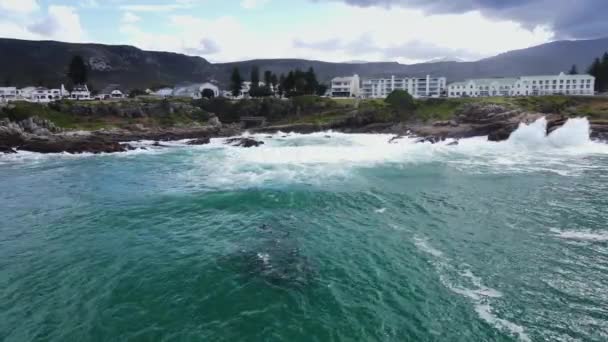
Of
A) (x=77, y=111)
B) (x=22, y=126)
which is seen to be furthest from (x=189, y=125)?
(x=22, y=126)

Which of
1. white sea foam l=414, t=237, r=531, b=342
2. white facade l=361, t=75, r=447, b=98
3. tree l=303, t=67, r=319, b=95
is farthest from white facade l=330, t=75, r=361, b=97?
white sea foam l=414, t=237, r=531, b=342

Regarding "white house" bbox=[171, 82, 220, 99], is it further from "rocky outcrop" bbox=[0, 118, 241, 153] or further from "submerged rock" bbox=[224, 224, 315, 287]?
"submerged rock" bbox=[224, 224, 315, 287]

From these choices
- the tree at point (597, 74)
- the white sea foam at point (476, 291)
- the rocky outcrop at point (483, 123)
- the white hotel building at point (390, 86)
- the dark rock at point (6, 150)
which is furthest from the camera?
the white hotel building at point (390, 86)

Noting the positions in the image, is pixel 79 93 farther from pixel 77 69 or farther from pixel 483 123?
pixel 483 123

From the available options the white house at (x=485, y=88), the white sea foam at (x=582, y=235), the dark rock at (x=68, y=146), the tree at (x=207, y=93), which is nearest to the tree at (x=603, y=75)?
the white house at (x=485, y=88)

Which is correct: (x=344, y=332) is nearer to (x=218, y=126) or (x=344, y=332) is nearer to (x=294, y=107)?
(x=218, y=126)

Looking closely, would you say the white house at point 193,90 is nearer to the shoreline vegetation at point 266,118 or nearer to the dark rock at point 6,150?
the shoreline vegetation at point 266,118

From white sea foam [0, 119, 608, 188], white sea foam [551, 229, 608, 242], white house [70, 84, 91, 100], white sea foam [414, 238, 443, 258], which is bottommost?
white sea foam [414, 238, 443, 258]
